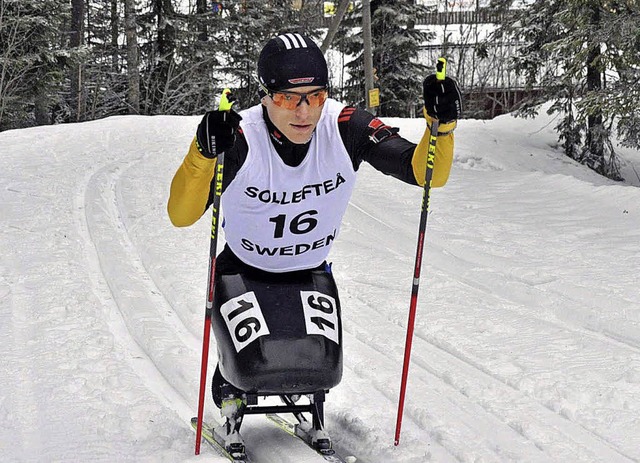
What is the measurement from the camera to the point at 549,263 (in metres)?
8.59

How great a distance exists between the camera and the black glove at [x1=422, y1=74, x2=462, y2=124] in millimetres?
3607

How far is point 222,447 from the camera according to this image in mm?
4090

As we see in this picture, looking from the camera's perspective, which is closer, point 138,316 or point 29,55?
point 138,316

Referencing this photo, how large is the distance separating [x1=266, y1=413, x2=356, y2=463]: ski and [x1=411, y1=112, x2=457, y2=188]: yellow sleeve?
142cm

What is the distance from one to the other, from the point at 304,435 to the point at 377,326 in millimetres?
2394

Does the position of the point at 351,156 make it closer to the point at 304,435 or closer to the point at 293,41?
the point at 293,41

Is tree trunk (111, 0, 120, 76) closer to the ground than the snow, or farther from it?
farther from it

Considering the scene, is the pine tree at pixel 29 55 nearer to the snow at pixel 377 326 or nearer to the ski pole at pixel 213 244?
the snow at pixel 377 326

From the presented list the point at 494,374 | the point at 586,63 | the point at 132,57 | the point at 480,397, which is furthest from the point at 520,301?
the point at 132,57

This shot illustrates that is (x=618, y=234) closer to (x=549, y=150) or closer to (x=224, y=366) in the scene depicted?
(x=224, y=366)

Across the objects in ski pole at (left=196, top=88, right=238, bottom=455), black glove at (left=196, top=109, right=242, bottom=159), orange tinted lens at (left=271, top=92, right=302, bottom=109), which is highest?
orange tinted lens at (left=271, top=92, right=302, bottom=109)

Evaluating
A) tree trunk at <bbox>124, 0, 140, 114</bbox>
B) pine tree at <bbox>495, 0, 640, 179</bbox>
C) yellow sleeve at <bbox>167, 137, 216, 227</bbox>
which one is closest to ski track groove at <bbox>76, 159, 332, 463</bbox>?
yellow sleeve at <bbox>167, 137, 216, 227</bbox>

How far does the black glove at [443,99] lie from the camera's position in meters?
3.61

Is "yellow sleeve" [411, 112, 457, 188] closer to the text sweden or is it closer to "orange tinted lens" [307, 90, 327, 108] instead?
the text sweden
